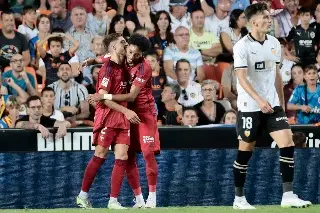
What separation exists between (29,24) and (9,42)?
0.63m

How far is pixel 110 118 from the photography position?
12531 millimetres

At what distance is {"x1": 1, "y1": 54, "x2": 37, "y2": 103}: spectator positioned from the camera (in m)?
16.3

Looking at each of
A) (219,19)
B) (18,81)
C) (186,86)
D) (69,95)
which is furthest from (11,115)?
(219,19)

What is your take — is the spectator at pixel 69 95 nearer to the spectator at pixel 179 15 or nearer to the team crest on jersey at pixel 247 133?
the spectator at pixel 179 15

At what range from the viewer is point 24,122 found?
602 inches

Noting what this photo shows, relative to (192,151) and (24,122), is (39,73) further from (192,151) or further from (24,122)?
(192,151)

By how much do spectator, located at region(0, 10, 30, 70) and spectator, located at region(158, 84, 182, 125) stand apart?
2.14 meters

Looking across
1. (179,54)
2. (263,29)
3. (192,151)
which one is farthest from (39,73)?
(263,29)

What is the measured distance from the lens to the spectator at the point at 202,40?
18.2 m

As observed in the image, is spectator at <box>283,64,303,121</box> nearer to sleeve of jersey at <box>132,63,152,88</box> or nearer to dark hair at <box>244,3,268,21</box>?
sleeve of jersey at <box>132,63,152,88</box>

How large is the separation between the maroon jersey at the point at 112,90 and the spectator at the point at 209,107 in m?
3.98

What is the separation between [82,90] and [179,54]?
6.64 ft

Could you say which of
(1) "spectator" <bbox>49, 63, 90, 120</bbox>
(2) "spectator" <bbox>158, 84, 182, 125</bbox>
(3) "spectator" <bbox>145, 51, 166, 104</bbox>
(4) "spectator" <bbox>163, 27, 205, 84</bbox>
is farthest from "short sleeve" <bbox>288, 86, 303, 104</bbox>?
(1) "spectator" <bbox>49, 63, 90, 120</bbox>

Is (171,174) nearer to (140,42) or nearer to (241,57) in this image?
(140,42)
